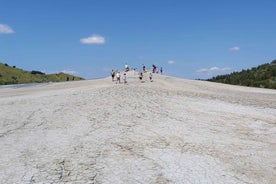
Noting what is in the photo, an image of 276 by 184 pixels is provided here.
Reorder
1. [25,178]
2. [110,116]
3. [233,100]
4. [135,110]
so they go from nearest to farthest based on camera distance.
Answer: [25,178]
[110,116]
[135,110]
[233,100]

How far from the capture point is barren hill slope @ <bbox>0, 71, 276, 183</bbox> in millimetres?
13858

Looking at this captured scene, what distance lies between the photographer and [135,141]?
694 inches

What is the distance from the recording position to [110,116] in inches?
912

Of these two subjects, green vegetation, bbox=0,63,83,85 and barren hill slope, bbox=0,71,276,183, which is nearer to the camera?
barren hill slope, bbox=0,71,276,183

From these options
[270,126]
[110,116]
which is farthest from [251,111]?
[110,116]

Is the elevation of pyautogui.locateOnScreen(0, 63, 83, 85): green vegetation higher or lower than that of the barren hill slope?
higher

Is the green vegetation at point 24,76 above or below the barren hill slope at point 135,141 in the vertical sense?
above

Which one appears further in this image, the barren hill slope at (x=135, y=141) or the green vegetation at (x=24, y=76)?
the green vegetation at (x=24, y=76)

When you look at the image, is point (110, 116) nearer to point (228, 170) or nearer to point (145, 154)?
point (145, 154)

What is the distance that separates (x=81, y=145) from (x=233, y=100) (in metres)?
17.7

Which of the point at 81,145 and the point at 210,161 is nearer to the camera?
the point at 210,161

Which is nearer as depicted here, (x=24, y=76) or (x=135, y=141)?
(x=135, y=141)

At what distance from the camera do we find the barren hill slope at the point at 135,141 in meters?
13.9

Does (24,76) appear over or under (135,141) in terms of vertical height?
over
